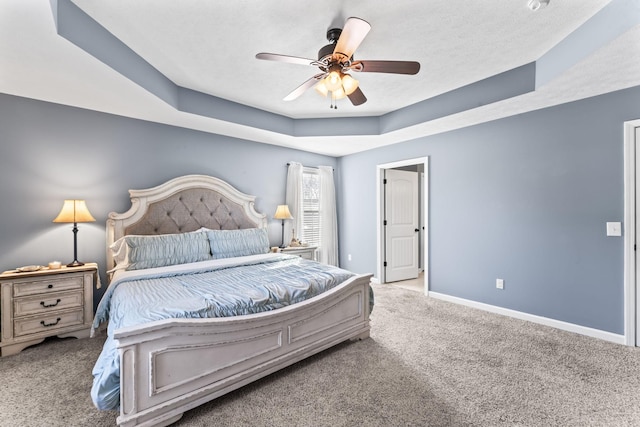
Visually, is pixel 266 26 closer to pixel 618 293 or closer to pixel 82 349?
pixel 82 349

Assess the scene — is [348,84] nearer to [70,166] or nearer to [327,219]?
[70,166]

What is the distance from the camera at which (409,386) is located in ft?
6.69

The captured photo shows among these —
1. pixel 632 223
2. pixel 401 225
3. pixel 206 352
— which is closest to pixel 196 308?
pixel 206 352

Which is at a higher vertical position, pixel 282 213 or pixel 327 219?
pixel 282 213

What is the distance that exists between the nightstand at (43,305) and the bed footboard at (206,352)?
183 cm

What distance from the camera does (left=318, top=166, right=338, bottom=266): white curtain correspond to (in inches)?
211

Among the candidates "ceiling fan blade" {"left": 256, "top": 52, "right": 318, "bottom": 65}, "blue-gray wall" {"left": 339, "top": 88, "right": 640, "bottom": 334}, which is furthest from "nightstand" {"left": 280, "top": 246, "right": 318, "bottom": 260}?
"ceiling fan blade" {"left": 256, "top": 52, "right": 318, "bottom": 65}

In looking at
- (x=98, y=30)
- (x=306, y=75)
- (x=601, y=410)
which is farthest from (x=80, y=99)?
(x=601, y=410)

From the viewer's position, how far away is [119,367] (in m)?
1.49

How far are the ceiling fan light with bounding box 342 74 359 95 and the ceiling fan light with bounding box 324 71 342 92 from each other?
4cm

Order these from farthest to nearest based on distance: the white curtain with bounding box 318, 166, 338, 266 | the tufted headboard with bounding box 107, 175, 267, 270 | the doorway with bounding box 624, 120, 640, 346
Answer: the white curtain with bounding box 318, 166, 338, 266 → the tufted headboard with bounding box 107, 175, 267, 270 → the doorway with bounding box 624, 120, 640, 346

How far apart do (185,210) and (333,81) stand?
101 inches

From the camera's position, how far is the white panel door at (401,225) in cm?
500

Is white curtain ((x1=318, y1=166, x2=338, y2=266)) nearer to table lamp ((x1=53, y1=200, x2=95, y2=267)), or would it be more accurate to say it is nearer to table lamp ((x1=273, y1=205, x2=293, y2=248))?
table lamp ((x1=273, y1=205, x2=293, y2=248))
